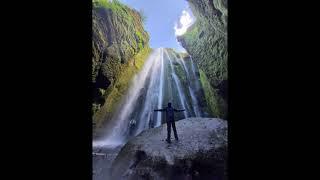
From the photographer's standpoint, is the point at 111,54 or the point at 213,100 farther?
the point at 213,100

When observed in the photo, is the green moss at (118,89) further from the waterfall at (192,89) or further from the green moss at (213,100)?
the green moss at (213,100)

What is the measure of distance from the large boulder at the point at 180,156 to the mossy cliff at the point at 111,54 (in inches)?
241

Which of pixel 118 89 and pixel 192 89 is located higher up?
pixel 192 89

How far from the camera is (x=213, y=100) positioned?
70.2 feet

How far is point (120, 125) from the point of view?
22.1 metres

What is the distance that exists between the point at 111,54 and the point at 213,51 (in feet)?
22.2

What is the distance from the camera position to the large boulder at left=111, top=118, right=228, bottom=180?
12.2 meters

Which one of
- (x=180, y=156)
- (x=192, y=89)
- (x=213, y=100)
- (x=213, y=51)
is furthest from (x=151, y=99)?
(x=180, y=156)

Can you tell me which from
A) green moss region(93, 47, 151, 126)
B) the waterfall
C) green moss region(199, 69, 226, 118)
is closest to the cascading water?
the waterfall

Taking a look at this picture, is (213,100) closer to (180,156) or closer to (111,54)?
(111,54)
